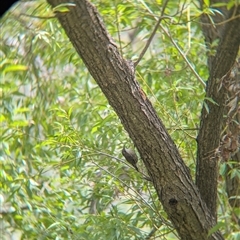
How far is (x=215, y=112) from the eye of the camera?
5.49 feet

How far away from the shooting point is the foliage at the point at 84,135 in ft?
5.98

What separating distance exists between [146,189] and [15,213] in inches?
16.2

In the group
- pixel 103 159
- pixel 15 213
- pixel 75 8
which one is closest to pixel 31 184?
pixel 15 213

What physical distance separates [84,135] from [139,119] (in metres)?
0.54

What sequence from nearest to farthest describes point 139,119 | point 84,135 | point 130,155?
point 139,119 < point 130,155 < point 84,135

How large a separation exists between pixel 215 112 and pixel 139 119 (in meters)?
0.21

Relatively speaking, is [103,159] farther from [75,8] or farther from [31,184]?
[75,8]

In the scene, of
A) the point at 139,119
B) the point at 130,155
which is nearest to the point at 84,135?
the point at 130,155

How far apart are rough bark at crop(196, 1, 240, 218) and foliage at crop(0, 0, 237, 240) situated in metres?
0.09

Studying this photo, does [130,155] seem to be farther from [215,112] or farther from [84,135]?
[84,135]

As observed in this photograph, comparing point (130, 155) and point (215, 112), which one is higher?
point (215, 112)

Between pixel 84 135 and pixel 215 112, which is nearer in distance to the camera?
pixel 215 112

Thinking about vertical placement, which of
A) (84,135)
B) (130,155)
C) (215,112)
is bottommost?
(84,135)

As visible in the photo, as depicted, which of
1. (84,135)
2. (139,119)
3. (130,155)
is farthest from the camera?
(84,135)
